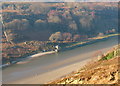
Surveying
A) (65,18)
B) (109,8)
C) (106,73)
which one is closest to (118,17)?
(109,8)

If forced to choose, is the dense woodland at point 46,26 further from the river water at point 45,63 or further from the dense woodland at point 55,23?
the river water at point 45,63

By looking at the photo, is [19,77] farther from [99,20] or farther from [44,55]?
[99,20]

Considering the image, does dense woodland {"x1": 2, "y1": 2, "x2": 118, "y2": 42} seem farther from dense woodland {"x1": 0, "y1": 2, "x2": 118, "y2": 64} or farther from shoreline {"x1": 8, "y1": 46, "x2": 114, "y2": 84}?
shoreline {"x1": 8, "y1": 46, "x2": 114, "y2": 84}

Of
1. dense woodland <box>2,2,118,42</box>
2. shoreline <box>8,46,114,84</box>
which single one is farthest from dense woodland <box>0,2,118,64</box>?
shoreline <box>8,46,114,84</box>

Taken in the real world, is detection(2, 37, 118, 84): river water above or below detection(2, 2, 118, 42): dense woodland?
below

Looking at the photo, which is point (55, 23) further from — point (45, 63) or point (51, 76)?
point (51, 76)

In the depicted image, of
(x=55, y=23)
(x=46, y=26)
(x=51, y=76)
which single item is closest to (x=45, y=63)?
(x=51, y=76)
